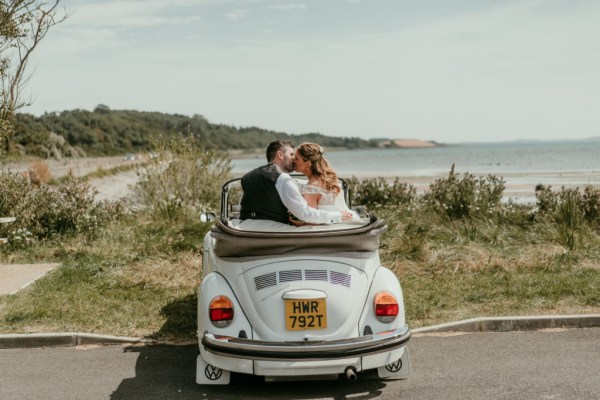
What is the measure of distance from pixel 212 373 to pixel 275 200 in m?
1.55

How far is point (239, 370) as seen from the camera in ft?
16.4

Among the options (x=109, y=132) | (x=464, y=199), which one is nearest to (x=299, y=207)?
(x=464, y=199)

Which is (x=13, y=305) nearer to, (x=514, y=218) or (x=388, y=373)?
(x=388, y=373)

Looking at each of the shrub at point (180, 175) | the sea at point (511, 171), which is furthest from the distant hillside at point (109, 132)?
the shrub at point (180, 175)

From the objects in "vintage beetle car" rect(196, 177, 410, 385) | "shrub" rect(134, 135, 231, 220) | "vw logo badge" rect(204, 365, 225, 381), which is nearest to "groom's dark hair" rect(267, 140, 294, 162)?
"vintage beetle car" rect(196, 177, 410, 385)

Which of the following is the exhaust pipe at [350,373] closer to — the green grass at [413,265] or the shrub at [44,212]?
the green grass at [413,265]

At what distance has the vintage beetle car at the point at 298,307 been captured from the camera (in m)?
4.88

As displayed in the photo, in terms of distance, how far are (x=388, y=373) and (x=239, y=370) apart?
127cm

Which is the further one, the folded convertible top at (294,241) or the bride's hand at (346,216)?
the bride's hand at (346,216)

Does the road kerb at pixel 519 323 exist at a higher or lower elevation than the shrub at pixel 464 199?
lower

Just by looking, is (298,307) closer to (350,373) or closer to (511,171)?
(350,373)

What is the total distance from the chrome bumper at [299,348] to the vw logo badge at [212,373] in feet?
1.36

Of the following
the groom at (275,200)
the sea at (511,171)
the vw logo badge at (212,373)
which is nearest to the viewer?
the vw logo badge at (212,373)

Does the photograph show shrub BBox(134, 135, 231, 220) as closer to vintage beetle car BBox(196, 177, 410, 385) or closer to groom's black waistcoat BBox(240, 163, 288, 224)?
groom's black waistcoat BBox(240, 163, 288, 224)
